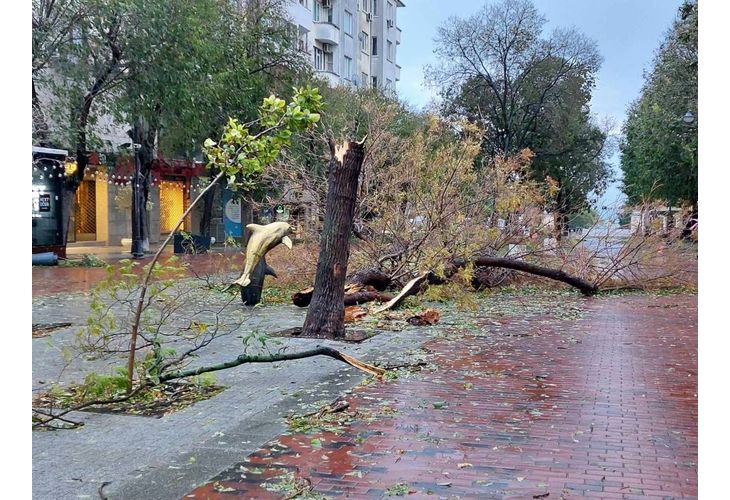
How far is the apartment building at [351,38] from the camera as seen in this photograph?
127 ft

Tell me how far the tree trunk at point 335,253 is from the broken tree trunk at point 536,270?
457 cm

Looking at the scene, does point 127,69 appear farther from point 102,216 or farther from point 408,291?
point 102,216

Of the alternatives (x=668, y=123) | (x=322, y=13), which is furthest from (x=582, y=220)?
(x=322, y=13)

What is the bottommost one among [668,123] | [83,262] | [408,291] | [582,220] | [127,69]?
[83,262]

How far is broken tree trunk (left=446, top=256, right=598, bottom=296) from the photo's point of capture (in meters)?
14.0

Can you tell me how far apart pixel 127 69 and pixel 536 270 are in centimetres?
1179

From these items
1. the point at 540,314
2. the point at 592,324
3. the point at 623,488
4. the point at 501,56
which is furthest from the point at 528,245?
the point at 501,56

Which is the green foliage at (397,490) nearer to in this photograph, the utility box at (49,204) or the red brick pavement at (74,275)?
the red brick pavement at (74,275)

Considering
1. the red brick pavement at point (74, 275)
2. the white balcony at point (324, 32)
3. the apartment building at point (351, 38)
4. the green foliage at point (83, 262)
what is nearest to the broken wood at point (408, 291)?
the red brick pavement at point (74, 275)

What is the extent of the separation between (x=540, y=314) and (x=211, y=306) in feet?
18.3

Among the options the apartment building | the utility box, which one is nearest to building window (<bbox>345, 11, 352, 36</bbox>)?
the apartment building

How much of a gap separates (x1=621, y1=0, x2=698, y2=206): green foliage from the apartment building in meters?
15.7

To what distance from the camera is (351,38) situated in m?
44.5

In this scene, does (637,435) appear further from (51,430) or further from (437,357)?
(51,430)
